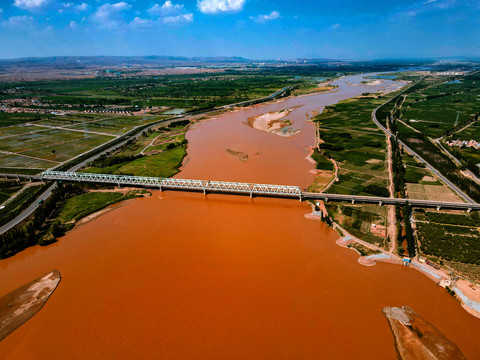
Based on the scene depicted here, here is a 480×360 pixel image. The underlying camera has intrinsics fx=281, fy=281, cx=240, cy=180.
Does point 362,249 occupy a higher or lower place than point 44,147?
lower

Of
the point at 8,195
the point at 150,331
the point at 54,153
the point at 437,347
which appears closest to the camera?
the point at 437,347

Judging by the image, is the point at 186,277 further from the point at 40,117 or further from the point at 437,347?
the point at 40,117

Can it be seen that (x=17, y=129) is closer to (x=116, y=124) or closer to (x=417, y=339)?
(x=116, y=124)

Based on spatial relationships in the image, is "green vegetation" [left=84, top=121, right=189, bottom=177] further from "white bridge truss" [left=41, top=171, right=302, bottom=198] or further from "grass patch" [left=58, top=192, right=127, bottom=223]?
"grass patch" [left=58, top=192, right=127, bottom=223]

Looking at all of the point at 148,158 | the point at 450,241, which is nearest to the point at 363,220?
the point at 450,241

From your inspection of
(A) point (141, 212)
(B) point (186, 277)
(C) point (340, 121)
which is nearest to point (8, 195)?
(A) point (141, 212)

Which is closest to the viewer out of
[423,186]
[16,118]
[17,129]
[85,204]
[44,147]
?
[85,204]
